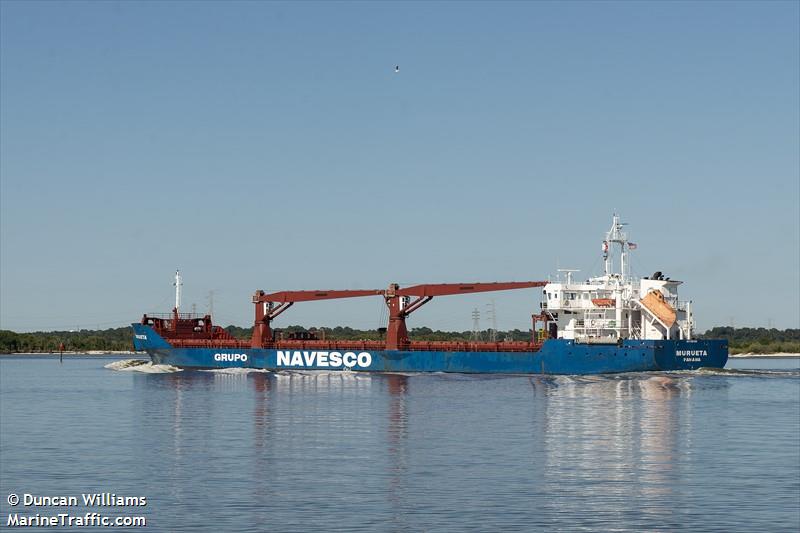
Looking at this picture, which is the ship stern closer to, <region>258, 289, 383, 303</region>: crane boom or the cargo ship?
the cargo ship

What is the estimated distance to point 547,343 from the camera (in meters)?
73.7

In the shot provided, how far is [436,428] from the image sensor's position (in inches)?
1561

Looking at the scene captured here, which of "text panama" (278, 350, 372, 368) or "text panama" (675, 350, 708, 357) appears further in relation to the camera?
"text panama" (278, 350, 372, 368)

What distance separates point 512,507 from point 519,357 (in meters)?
51.7

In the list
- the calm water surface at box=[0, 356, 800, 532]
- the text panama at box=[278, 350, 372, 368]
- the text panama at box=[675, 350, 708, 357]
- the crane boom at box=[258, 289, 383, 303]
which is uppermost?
the crane boom at box=[258, 289, 383, 303]

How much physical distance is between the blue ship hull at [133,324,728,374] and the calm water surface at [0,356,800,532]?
1183 cm

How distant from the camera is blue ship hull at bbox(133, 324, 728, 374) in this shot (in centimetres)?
7012

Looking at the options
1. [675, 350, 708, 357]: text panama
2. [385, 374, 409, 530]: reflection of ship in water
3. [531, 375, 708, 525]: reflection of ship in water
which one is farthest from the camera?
[675, 350, 708, 357]: text panama

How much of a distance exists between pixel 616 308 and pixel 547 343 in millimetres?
5558

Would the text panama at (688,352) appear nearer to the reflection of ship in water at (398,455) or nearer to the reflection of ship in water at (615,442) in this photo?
the reflection of ship in water at (615,442)

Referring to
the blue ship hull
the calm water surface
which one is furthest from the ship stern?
the calm water surface

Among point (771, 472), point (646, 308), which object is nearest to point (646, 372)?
point (646, 308)

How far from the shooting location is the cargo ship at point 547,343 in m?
71.3

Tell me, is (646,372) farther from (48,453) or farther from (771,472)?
(48,453)
